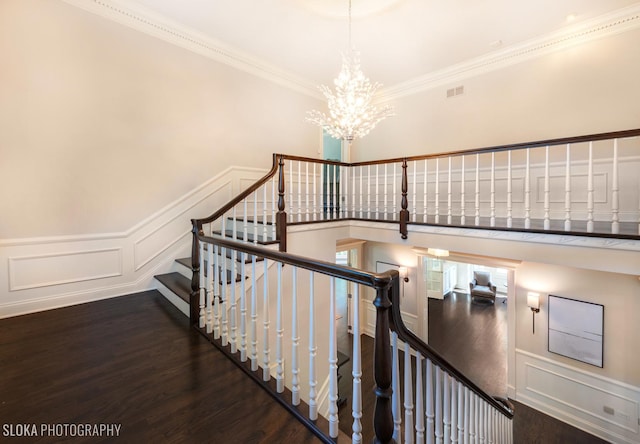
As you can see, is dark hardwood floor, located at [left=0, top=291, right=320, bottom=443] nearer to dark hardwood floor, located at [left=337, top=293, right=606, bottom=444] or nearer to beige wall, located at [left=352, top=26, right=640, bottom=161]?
dark hardwood floor, located at [left=337, top=293, right=606, bottom=444]

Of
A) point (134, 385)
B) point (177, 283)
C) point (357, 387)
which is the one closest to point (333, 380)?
point (357, 387)

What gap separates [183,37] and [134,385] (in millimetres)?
4501

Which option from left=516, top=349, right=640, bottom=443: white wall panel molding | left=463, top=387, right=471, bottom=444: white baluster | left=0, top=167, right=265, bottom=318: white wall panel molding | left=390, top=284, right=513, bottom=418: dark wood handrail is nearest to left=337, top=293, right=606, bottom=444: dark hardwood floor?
left=516, top=349, right=640, bottom=443: white wall panel molding

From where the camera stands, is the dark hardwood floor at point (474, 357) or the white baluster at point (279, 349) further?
the dark hardwood floor at point (474, 357)

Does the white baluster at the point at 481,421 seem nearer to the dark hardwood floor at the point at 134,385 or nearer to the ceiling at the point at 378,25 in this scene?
the dark hardwood floor at the point at 134,385

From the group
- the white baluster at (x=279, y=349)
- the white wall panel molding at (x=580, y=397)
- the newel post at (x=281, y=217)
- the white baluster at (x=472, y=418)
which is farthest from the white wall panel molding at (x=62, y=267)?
the white wall panel molding at (x=580, y=397)

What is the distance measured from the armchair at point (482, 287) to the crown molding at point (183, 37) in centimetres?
861

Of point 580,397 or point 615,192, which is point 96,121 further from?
point 580,397

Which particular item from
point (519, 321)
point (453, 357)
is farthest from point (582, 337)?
point (453, 357)

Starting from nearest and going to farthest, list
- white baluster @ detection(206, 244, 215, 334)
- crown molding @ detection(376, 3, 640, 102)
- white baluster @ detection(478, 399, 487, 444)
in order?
white baluster @ detection(478, 399, 487, 444), white baluster @ detection(206, 244, 215, 334), crown molding @ detection(376, 3, 640, 102)

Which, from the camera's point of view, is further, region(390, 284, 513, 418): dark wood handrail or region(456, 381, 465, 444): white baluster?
region(456, 381, 465, 444): white baluster

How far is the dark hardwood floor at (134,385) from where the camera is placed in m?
1.48

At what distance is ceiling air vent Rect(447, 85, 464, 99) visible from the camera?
16.9 feet

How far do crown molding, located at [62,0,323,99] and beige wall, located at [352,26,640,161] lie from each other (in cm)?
282
